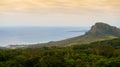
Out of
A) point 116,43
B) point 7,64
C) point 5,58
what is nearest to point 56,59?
point 7,64

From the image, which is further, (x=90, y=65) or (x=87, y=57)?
(x=87, y=57)

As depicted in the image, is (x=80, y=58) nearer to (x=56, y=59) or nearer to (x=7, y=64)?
(x=56, y=59)

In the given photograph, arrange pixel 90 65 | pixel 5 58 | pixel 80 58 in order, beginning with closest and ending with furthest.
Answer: pixel 90 65
pixel 80 58
pixel 5 58

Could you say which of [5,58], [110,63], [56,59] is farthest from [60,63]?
[5,58]

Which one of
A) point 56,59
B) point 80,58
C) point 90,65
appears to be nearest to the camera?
point 90,65

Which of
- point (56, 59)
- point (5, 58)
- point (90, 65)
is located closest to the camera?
point (90, 65)

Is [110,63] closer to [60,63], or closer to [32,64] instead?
[60,63]

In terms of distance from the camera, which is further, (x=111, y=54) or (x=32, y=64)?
(x=111, y=54)

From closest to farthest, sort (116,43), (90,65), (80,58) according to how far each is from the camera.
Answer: (90,65) → (80,58) → (116,43)
